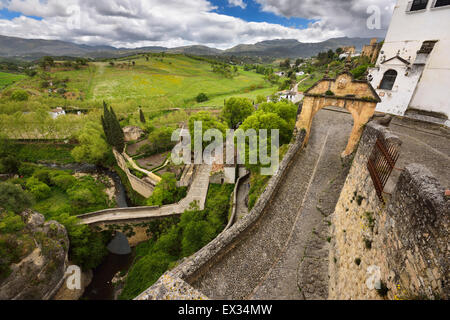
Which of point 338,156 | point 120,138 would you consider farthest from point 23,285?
point 338,156

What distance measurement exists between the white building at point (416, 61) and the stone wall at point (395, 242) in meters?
12.1

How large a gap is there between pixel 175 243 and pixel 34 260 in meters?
12.4

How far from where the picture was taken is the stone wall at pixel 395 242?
3457 mm

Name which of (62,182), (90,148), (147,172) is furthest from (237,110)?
(62,182)

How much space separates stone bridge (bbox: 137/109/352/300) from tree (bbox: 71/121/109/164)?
35.4 m

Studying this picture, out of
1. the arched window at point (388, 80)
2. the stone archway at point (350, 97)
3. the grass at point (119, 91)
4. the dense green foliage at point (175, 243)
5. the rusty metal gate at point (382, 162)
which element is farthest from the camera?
the grass at point (119, 91)

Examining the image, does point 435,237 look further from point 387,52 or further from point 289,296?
point 387,52

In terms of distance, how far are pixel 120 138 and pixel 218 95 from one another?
56931 mm

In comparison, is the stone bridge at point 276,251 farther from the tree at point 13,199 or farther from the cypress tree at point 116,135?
the cypress tree at point 116,135

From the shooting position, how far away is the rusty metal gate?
5.60 metres

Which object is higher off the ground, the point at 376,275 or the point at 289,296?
the point at 376,275

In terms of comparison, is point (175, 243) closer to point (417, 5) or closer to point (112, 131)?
point (112, 131)

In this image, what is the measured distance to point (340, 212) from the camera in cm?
911

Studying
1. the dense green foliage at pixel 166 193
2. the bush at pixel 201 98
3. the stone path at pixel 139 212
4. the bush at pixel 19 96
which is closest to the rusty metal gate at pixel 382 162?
the stone path at pixel 139 212
